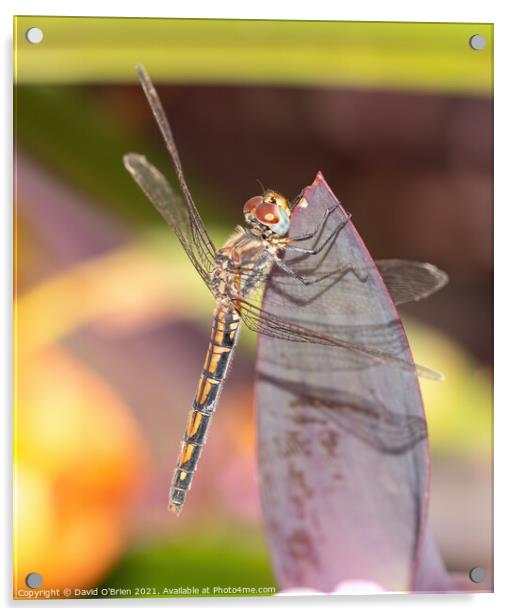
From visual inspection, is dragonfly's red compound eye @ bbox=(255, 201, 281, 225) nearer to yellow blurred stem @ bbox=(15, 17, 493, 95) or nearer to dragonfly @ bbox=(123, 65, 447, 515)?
dragonfly @ bbox=(123, 65, 447, 515)

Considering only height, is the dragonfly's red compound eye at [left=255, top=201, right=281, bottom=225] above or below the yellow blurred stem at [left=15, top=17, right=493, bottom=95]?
below

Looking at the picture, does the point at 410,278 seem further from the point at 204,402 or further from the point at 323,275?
the point at 204,402

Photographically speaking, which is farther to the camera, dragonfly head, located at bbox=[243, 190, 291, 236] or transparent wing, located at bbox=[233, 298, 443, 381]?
dragonfly head, located at bbox=[243, 190, 291, 236]

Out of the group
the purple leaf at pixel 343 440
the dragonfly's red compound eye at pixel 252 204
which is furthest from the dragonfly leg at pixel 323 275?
the dragonfly's red compound eye at pixel 252 204

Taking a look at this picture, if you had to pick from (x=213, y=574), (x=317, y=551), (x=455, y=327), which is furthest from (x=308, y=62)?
(x=213, y=574)

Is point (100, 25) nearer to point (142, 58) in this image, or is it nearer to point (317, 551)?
point (142, 58)

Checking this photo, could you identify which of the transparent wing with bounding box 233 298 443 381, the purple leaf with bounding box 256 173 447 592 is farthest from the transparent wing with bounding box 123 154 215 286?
the purple leaf with bounding box 256 173 447 592

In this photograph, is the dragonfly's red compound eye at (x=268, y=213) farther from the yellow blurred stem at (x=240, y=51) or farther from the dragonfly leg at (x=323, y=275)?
the yellow blurred stem at (x=240, y=51)
